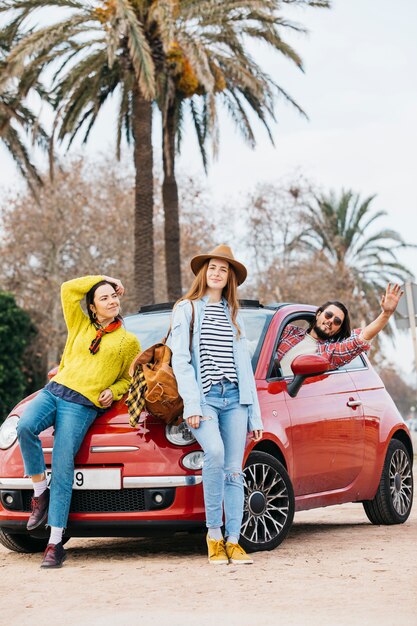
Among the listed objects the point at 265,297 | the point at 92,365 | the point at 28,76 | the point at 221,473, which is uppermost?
the point at 28,76

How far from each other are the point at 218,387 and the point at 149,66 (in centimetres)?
1412

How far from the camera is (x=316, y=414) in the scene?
794 cm

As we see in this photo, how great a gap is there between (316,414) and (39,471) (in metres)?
2.04

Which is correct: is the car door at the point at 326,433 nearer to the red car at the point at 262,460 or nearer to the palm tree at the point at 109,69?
the red car at the point at 262,460

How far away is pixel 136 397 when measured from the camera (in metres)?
6.84

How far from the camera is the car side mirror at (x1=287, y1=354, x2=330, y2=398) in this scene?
25.1 feet

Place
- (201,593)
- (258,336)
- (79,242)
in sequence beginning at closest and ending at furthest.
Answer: (201,593) → (258,336) → (79,242)

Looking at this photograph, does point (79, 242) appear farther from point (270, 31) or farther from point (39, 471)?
point (39, 471)

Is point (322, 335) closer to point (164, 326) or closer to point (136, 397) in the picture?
point (164, 326)

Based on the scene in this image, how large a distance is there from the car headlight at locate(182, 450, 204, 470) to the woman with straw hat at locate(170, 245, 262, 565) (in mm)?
148

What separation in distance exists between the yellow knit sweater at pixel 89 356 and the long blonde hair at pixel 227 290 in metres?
0.54

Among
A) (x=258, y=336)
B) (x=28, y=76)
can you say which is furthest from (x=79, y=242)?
(x=258, y=336)

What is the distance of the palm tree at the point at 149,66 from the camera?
2055cm

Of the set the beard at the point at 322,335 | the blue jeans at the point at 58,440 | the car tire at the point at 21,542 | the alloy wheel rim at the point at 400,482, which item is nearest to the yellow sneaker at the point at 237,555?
the blue jeans at the point at 58,440
